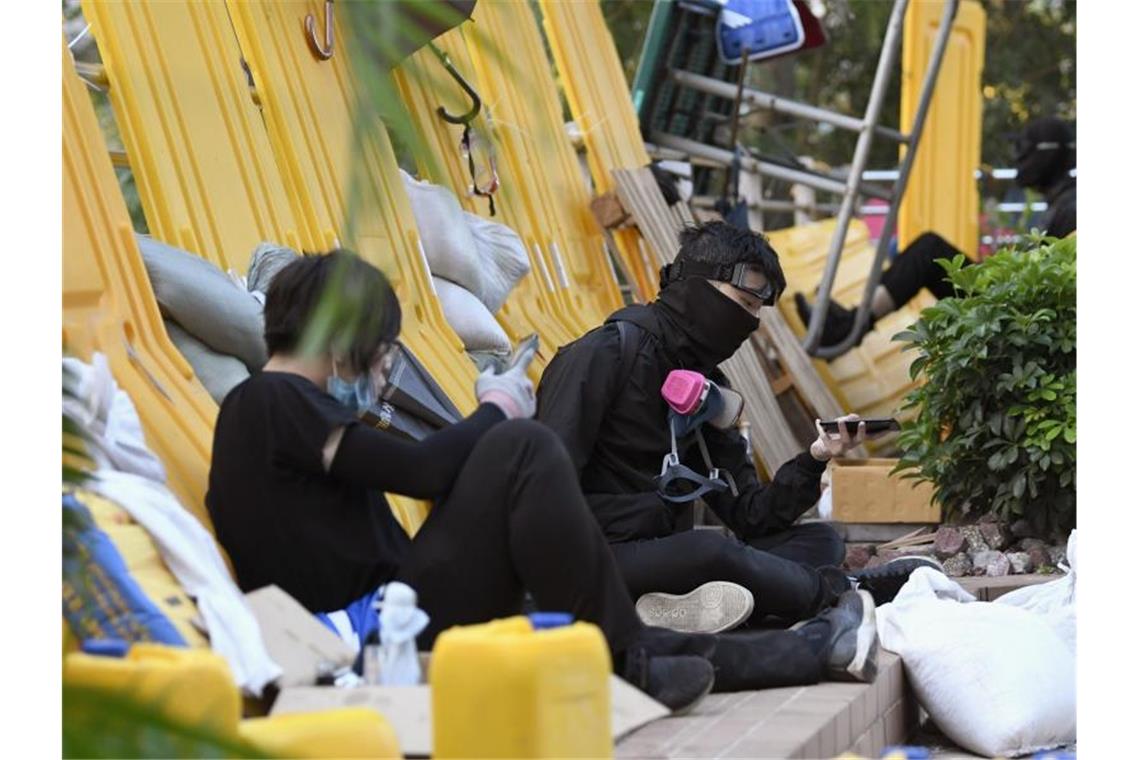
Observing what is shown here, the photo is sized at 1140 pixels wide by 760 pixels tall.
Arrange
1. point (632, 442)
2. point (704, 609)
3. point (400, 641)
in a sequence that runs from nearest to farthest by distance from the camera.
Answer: point (400, 641), point (704, 609), point (632, 442)

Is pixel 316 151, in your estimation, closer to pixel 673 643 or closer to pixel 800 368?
pixel 673 643

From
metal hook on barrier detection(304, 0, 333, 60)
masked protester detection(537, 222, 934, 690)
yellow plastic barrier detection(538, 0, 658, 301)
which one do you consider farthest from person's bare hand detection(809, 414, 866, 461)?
yellow plastic barrier detection(538, 0, 658, 301)

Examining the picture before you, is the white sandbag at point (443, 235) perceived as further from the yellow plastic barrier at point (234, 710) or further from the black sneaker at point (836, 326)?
the yellow plastic barrier at point (234, 710)

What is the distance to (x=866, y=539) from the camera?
20.2 feet

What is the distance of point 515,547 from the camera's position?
291 centimetres

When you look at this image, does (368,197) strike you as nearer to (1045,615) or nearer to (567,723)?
(567,723)

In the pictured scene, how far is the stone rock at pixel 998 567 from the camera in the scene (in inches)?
201

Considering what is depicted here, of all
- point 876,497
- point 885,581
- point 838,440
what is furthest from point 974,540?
point 838,440

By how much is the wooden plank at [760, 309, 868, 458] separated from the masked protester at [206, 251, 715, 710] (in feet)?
16.2

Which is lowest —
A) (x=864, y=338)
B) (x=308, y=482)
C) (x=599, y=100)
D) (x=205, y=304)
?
(x=864, y=338)

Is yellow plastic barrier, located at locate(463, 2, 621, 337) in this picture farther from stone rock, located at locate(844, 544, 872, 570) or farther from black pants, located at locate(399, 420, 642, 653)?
black pants, located at locate(399, 420, 642, 653)

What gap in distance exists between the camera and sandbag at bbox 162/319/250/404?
3945mm

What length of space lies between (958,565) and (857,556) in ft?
1.28
